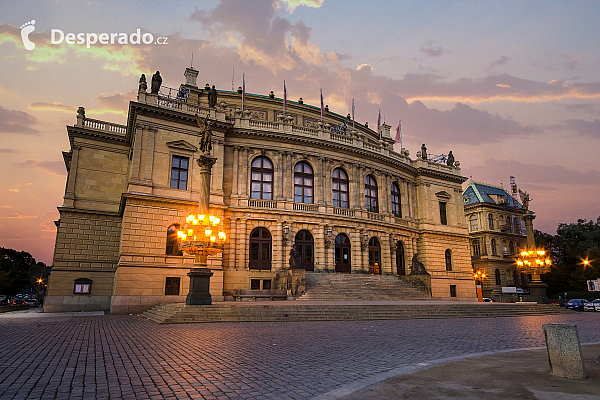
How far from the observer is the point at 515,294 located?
2470 inches

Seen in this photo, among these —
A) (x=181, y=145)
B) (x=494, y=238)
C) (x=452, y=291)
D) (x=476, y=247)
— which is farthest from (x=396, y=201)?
(x=494, y=238)

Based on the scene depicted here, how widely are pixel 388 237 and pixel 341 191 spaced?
711 centimetres

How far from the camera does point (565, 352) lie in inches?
256

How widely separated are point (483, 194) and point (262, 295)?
182ft

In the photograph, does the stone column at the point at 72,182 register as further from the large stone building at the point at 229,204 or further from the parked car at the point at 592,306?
the parked car at the point at 592,306

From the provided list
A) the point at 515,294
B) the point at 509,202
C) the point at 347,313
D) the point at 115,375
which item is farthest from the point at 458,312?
the point at 509,202

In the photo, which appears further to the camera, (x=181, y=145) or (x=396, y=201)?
(x=396, y=201)

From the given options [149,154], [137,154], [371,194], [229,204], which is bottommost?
[229,204]

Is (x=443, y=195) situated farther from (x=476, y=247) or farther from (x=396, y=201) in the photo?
(x=476, y=247)

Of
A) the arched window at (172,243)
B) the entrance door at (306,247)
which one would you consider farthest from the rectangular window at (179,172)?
the entrance door at (306,247)

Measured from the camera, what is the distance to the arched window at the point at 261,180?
36188mm

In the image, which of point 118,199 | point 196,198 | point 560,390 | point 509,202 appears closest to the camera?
point 560,390

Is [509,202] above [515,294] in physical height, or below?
above

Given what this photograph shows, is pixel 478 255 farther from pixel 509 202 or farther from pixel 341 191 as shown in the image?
pixel 341 191
